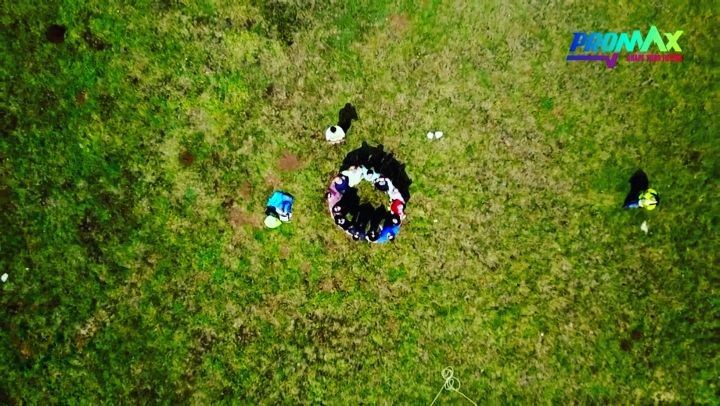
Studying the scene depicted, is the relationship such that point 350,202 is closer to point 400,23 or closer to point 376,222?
point 376,222

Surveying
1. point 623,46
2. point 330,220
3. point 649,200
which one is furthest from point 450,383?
point 623,46

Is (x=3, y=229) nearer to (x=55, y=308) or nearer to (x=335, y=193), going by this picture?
(x=55, y=308)

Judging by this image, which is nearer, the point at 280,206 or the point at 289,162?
the point at 280,206

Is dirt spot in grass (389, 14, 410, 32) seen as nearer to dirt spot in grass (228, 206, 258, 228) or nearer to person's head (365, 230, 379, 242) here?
person's head (365, 230, 379, 242)

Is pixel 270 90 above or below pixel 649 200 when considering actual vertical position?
below

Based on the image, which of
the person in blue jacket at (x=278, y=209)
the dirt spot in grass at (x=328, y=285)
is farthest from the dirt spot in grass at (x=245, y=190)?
the dirt spot in grass at (x=328, y=285)

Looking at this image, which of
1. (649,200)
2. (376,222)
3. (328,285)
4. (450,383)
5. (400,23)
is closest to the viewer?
(649,200)

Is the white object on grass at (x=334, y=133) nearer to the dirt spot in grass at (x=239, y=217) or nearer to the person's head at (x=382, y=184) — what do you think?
the person's head at (x=382, y=184)
